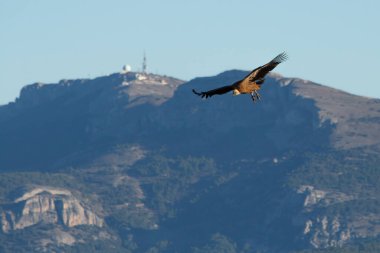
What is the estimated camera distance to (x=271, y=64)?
125 ft

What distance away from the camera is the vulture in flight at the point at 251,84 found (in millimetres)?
37469

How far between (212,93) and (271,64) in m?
1.75

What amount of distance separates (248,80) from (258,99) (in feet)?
1.75

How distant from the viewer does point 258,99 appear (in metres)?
38.0

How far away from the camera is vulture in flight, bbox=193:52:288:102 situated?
3747 cm

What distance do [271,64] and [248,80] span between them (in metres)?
0.72

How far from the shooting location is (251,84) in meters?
38.3

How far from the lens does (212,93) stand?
37.5 metres

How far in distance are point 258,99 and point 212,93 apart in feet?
4.07

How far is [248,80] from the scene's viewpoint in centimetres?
3794

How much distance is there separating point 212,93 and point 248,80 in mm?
1043
